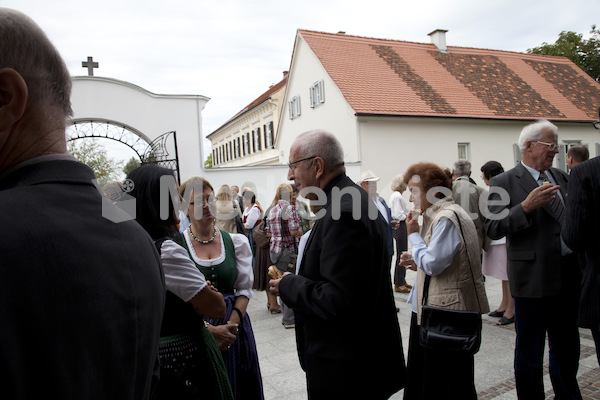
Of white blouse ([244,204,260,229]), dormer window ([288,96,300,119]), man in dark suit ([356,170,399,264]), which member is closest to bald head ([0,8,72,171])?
man in dark suit ([356,170,399,264])

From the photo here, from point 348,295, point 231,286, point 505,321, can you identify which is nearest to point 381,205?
point 505,321

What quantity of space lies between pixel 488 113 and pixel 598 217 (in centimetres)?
Answer: 1979

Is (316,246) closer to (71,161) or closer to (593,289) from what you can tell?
(71,161)

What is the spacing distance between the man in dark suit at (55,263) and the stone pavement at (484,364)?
3358 mm

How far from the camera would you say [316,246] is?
2322mm

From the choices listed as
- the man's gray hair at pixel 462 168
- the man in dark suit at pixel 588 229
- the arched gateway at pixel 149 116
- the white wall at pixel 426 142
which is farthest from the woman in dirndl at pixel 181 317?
the white wall at pixel 426 142

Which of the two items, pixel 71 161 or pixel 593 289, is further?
pixel 593 289

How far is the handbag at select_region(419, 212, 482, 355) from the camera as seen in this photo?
2861mm

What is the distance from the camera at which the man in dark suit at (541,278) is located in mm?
3252

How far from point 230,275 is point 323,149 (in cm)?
107

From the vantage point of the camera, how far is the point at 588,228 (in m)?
2.77

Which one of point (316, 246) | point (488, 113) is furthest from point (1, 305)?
point (488, 113)

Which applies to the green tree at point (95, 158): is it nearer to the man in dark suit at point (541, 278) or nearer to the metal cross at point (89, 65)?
the metal cross at point (89, 65)

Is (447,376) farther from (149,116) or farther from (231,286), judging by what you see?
(149,116)
